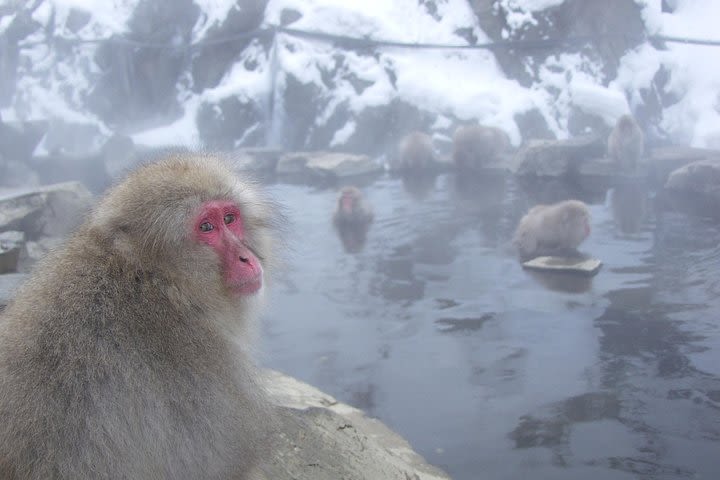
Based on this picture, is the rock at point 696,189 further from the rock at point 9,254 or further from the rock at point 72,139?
the rock at point 72,139

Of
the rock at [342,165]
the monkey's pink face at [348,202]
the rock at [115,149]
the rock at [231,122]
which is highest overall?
the rock at [231,122]

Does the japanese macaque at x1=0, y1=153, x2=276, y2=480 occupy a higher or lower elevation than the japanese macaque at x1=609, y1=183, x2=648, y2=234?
higher

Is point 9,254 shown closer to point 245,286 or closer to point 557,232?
point 245,286

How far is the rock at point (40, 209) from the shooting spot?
5.54 meters

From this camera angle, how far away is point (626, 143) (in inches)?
317

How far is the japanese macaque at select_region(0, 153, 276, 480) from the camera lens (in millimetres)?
1620

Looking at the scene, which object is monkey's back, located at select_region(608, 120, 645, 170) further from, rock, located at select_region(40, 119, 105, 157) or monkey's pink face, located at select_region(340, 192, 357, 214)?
rock, located at select_region(40, 119, 105, 157)

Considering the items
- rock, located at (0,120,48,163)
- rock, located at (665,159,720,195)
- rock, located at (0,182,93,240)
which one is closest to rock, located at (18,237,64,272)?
rock, located at (0,182,93,240)

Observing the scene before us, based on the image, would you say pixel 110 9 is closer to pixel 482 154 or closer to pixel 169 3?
pixel 169 3

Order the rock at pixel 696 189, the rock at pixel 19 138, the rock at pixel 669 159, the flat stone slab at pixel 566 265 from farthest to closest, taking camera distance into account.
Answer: the rock at pixel 19 138, the rock at pixel 669 159, the rock at pixel 696 189, the flat stone slab at pixel 566 265

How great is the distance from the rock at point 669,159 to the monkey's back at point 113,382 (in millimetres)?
6046

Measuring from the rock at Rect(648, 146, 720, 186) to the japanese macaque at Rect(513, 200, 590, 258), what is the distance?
162 cm

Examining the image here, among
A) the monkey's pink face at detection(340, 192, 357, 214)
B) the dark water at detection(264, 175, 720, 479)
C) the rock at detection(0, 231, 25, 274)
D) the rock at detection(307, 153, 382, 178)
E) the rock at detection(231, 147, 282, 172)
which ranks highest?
the rock at detection(231, 147, 282, 172)

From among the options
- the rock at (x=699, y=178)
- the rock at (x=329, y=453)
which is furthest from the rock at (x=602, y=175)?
the rock at (x=329, y=453)
